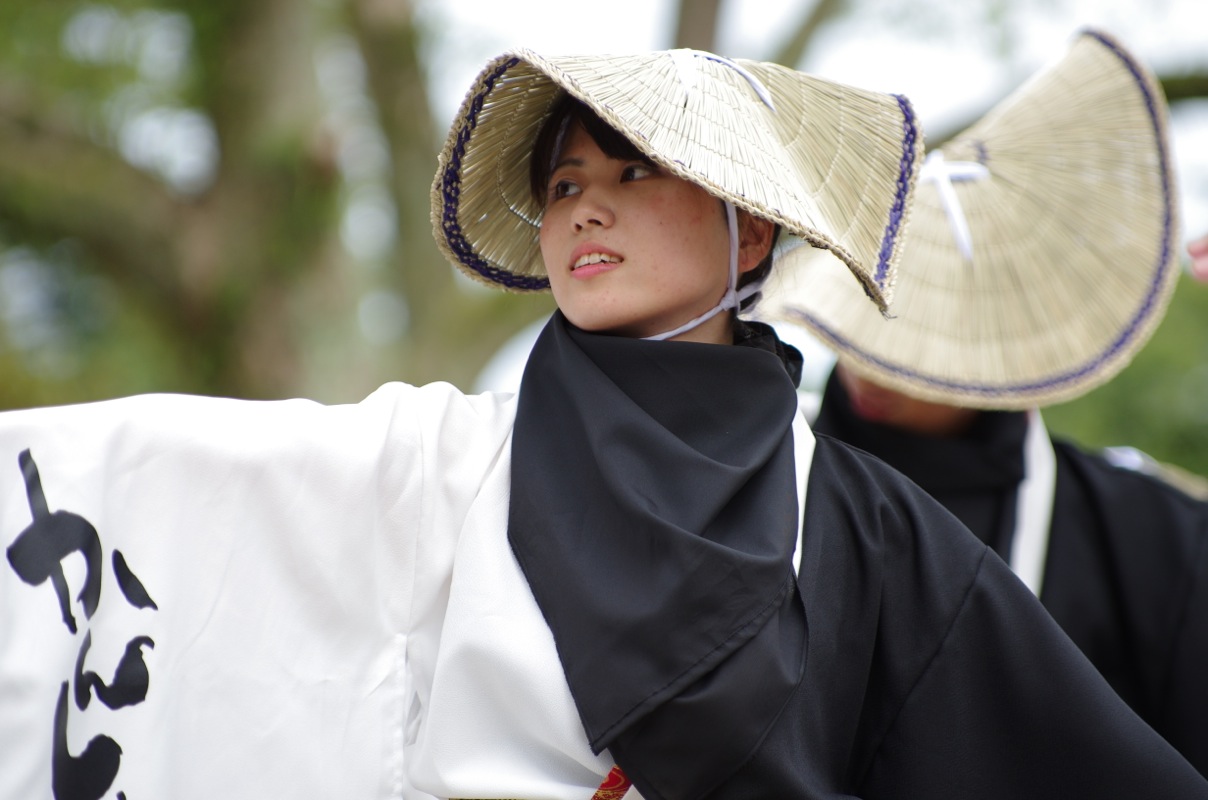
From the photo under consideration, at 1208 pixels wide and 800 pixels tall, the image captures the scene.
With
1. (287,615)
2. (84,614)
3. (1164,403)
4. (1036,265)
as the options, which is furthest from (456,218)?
(1164,403)

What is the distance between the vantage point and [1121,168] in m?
2.86

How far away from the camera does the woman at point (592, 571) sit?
1.66 meters

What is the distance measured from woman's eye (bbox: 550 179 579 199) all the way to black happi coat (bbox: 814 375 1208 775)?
1.24 metres

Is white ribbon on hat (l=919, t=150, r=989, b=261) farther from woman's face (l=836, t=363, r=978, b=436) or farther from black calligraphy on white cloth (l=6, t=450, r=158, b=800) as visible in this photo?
black calligraphy on white cloth (l=6, t=450, r=158, b=800)

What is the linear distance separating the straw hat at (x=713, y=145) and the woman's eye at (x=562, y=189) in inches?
5.7

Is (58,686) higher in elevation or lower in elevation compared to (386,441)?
lower

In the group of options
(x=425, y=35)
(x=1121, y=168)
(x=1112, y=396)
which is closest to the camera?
(x=1121, y=168)

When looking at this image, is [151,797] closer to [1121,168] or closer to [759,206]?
[759,206]

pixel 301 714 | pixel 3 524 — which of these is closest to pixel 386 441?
pixel 301 714

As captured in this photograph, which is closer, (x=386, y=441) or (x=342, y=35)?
(x=386, y=441)

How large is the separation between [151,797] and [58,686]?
0.19 m

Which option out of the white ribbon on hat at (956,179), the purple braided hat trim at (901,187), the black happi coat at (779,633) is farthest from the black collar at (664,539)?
the white ribbon on hat at (956,179)

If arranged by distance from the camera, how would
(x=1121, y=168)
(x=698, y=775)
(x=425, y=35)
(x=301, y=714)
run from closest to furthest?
(x=698, y=775) → (x=301, y=714) → (x=1121, y=168) → (x=425, y=35)

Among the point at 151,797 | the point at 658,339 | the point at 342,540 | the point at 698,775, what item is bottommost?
the point at 151,797
